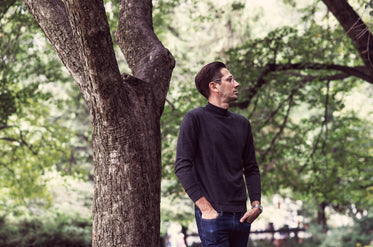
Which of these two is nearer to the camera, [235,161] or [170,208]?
[235,161]

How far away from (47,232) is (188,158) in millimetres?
12006

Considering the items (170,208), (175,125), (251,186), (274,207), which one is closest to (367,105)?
(274,207)

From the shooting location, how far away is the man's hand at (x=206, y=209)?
9.44 feet

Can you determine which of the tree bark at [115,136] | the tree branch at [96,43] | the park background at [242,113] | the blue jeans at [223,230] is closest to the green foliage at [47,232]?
the park background at [242,113]

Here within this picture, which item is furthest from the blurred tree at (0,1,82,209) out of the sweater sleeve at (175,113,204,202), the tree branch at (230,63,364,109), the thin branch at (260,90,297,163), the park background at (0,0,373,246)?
the sweater sleeve at (175,113,204,202)

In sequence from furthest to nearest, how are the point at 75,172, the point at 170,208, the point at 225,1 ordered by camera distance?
the point at 170,208, the point at 225,1, the point at 75,172

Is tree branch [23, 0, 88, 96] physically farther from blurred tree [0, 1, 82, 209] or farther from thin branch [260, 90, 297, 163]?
blurred tree [0, 1, 82, 209]

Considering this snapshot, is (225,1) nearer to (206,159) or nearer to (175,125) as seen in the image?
(175,125)

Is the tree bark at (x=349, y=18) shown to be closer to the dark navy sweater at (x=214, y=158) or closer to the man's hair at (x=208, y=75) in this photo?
the man's hair at (x=208, y=75)

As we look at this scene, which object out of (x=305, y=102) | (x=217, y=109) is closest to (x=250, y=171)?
(x=217, y=109)

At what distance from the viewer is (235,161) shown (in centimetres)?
312

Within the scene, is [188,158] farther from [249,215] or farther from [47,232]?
[47,232]

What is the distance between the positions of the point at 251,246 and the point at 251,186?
21.6 m

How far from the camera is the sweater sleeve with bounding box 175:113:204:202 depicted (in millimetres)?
2904
